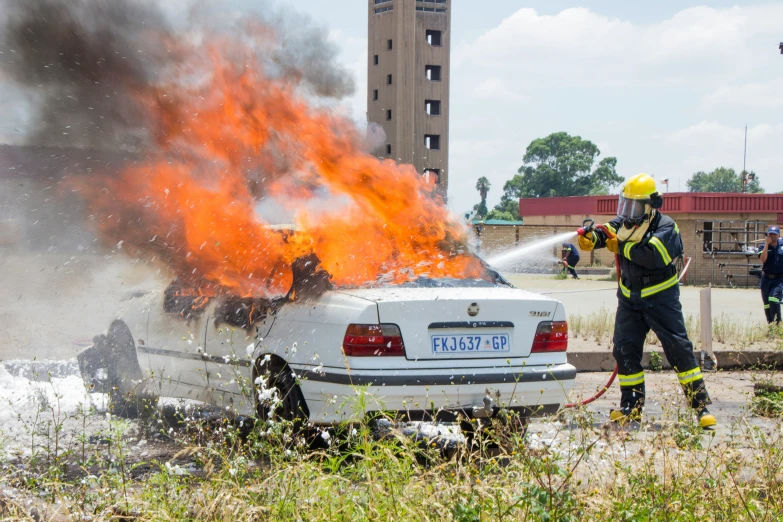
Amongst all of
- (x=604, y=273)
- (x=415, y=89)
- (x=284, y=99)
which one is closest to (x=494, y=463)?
(x=284, y=99)

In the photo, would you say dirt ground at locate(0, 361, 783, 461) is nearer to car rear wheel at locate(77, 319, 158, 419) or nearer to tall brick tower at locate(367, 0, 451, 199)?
car rear wheel at locate(77, 319, 158, 419)

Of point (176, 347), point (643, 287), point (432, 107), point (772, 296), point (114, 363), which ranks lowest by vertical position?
point (114, 363)

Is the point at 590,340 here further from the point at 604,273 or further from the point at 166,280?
the point at 604,273

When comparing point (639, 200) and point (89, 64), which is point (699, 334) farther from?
point (89, 64)

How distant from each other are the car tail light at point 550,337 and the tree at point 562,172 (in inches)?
4447

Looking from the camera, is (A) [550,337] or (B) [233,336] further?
(B) [233,336]

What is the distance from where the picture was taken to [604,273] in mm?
39781

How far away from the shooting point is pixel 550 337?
566cm

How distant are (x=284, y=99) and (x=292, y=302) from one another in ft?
10.8

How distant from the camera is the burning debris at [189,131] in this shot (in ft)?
23.5

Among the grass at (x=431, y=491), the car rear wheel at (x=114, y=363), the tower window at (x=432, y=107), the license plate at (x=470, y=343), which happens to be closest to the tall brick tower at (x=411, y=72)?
the tower window at (x=432, y=107)

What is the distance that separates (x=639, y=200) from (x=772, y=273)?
26.3ft

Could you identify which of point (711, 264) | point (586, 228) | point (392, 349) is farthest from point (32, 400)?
point (711, 264)

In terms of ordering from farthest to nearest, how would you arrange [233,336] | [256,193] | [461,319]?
[256,193], [233,336], [461,319]
